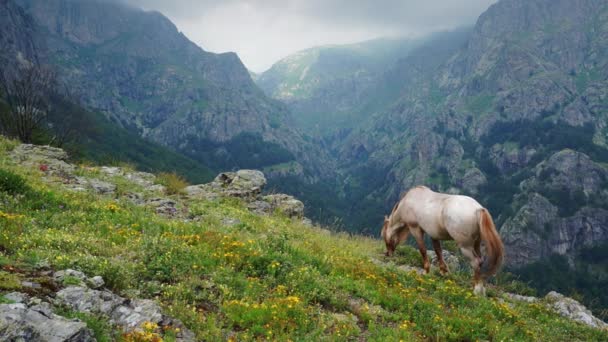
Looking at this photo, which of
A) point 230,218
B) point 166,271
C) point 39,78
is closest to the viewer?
point 166,271

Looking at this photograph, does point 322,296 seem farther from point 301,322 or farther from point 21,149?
point 21,149

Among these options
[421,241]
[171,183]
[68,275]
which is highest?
[68,275]

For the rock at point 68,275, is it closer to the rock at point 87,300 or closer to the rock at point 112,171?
the rock at point 87,300

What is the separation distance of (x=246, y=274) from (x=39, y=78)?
158ft

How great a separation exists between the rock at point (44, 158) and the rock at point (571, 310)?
22228 mm

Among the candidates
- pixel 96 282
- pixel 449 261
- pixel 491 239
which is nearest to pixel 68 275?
pixel 96 282

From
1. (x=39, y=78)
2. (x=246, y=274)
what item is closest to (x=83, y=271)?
(x=246, y=274)

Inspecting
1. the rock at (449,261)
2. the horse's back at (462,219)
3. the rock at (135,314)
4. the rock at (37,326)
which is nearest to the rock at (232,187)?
the rock at (449,261)

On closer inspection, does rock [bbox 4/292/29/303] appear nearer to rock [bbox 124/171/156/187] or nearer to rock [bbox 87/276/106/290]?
rock [bbox 87/276/106/290]

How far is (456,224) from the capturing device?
1276 cm

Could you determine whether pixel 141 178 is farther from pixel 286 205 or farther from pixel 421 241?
pixel 421 241

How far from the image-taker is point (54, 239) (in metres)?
9.20

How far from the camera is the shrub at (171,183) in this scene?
70.4ft

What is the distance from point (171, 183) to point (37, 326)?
675 inches
